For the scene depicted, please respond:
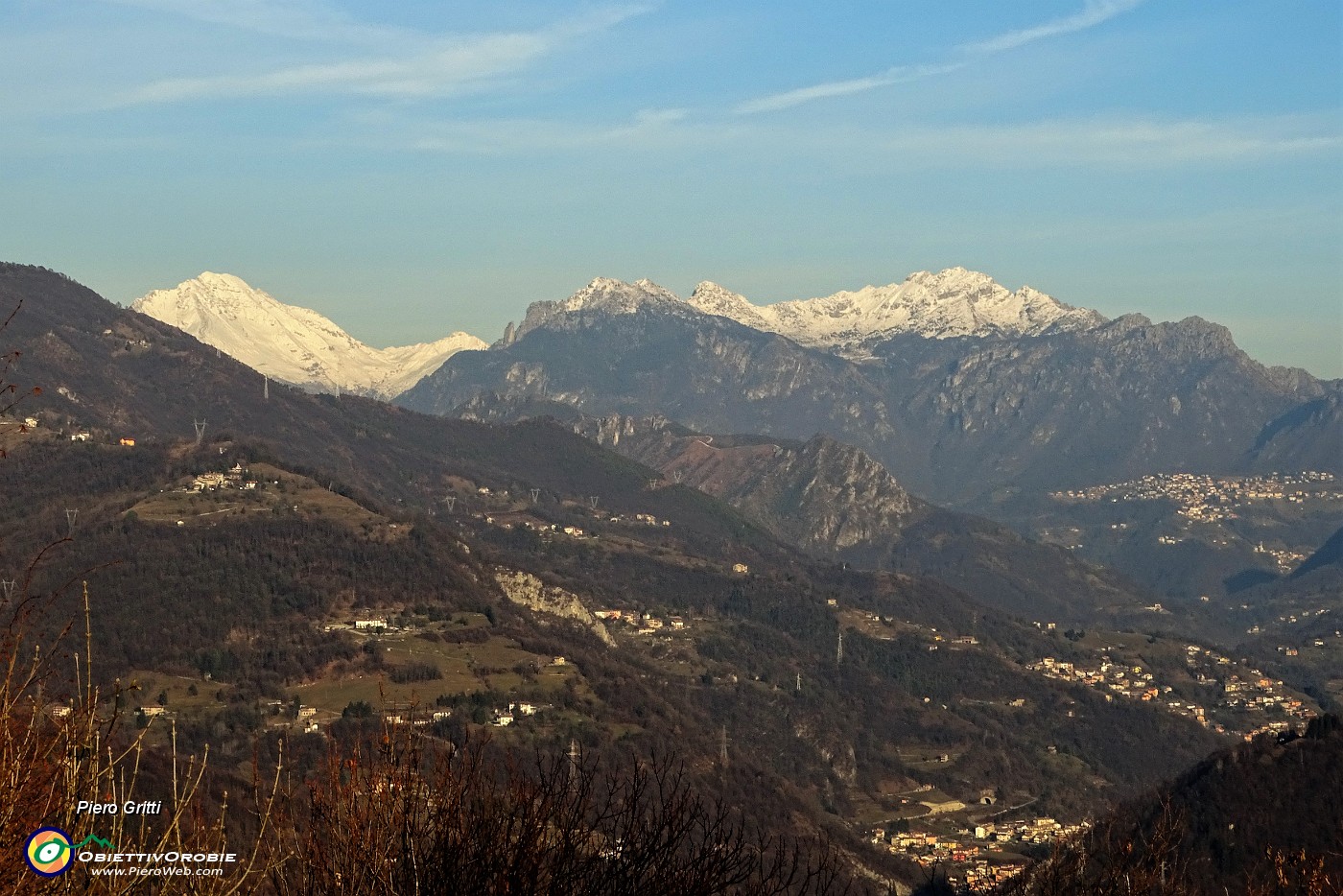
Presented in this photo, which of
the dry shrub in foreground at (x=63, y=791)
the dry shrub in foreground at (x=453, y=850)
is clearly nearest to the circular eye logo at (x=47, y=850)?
the dry shrub in foreground at (x=63, y=791)

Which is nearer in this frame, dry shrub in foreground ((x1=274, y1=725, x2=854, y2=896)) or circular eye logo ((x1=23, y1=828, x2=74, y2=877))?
circular eye logo ((x1=23, y1=828, x2=74, y2=877))

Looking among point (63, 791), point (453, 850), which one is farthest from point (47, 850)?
point (453, 850)

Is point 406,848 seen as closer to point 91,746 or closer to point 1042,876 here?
point 91,746

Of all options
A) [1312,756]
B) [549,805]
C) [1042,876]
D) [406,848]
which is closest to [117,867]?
[406,848]

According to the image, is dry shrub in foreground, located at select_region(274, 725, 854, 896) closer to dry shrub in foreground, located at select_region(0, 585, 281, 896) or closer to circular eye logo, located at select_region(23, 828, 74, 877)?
dry shrub in foreground, located at select_region(0, 585, 281, 896)

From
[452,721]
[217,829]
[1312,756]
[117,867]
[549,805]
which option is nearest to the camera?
[117,867]

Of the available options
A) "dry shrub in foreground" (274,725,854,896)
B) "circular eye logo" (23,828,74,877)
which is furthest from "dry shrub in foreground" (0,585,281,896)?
"dry shrub in foreground" (274,725,854,896)

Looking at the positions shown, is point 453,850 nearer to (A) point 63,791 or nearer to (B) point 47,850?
(A) point 63,791

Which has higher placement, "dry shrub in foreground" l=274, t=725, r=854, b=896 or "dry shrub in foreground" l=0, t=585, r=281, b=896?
"dry shrub in foreground" l=0, t=585, r=281, b=896

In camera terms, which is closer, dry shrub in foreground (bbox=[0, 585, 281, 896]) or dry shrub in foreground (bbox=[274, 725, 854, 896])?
dry shrub in foreground (bbox=[0, 585, 281, 896])
